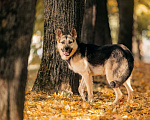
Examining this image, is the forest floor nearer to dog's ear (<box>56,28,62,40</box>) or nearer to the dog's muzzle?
the dog's muzzle

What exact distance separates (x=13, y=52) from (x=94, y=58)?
3.50m

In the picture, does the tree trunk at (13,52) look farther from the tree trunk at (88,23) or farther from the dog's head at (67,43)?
the tree trunk at (88,23)

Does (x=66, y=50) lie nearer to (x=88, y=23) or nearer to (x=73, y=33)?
(x=73, y=33)

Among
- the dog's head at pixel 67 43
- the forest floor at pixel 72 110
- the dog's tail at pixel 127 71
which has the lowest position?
the forest floor at pixel 72 110

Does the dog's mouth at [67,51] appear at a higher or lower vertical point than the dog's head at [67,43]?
lower

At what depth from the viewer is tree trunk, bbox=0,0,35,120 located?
4.04 meters

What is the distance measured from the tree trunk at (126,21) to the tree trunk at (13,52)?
10.9 m

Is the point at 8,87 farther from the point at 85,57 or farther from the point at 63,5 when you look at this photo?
the point at 63,5

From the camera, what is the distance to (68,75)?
7934mm

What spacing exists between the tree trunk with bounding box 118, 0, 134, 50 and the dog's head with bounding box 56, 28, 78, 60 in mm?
7878

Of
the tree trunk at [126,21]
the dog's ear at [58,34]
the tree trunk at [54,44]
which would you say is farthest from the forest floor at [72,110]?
the tree trunk at [126,21]

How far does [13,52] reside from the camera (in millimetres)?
4121

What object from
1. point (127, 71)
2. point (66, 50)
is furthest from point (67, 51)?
point (127, 71)

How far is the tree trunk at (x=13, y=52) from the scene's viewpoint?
159 inches
